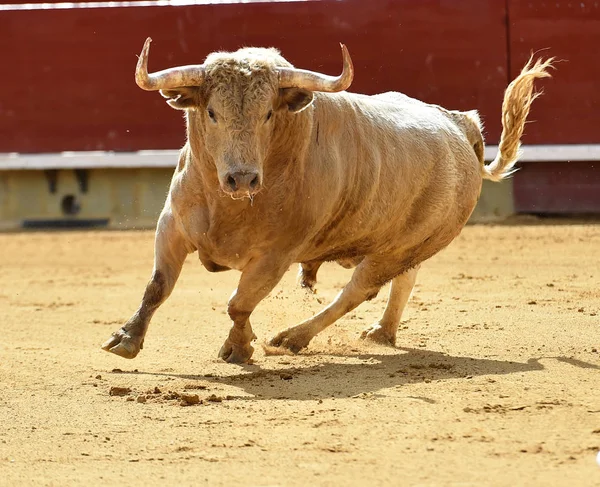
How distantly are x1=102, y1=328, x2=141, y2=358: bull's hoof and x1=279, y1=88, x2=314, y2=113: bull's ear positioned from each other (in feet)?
3.65

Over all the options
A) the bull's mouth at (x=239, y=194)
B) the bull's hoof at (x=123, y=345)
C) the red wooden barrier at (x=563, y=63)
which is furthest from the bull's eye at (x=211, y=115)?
the red wooden barrier at (x=563, y=63)

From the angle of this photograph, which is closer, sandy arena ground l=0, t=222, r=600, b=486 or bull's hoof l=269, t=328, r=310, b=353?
sandy arena ground l=0, t=222, r=600, b=486

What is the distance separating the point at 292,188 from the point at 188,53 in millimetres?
6696

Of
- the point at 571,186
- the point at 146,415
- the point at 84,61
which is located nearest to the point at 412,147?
the point at 146,415

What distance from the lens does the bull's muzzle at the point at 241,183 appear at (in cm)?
439

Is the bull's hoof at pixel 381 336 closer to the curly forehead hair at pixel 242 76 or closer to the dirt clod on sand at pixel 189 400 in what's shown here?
the curly forehead hair at pixel 242 76

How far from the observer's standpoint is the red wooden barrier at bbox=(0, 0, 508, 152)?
1123cm

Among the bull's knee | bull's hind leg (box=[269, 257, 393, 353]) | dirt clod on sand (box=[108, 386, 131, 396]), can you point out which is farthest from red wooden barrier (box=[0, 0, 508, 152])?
dirt clod on sand (box=[108, 386, 131, 396])

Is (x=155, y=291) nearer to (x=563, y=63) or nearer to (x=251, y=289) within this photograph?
(x=251, y=289)

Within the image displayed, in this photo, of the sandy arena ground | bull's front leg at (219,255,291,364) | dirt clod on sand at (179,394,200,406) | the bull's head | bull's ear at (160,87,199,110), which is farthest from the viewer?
bull's front leg at (219,255,291,364)

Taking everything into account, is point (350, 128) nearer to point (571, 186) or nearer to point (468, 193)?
point (468, 193)

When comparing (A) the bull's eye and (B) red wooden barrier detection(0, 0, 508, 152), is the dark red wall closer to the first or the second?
(B) red wooden barrier detection(0, 0, 508, 152)

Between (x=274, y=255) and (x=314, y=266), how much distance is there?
40.2 inches

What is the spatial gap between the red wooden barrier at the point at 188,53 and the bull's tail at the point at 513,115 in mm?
4499
